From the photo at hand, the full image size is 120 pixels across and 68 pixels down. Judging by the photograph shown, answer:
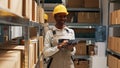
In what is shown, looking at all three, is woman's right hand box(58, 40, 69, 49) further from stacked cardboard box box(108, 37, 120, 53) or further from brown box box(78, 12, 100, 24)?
brown box box(78, 12, 100, 24)

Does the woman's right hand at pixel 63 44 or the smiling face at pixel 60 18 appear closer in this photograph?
the woman's right hand at pixel 63 44

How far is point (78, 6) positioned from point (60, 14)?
3.22 m

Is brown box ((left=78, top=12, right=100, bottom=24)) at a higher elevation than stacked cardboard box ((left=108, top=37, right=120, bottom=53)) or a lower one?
higher

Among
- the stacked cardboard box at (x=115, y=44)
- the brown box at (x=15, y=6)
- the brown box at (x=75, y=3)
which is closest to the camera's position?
the brown box at (x=15, y=6)

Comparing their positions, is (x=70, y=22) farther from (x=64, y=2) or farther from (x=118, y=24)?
(x=118, y=24)

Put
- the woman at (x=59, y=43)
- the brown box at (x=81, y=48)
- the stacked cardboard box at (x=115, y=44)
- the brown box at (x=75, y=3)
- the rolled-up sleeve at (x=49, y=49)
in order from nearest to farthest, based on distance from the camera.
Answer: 1. the rolled-up sleeve at (x=49, y=49)
2. the woman at (x=59, y=43)
3. the stacked cardboard box at (x=115, y=44)
4. the brown box at (x=81, y=48)
5. the brown box at (x=75, y=3)

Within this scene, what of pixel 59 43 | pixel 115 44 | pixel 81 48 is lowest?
pixel 81 48

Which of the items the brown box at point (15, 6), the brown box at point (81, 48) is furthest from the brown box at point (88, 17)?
the brown box at point (15, 6)

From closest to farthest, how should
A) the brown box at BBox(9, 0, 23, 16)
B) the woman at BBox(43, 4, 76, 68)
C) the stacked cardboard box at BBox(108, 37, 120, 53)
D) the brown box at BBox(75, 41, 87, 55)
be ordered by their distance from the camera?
the brown box at BBox(9, 0, 23, 16) → the woman at BBox(43, 4, 76, 68) → the stacked cardboard box at BBox(108, 37, 120, 53) → the brown box at BBox(75, 41, 87, 55)

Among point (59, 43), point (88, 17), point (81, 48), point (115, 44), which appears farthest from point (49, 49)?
point (88, 17)

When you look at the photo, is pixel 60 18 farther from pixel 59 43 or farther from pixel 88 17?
pixel 88 17

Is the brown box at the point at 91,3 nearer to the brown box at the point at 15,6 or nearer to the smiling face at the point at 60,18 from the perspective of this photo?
the smiling face at the point at 60,18

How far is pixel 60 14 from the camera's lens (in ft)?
10.6

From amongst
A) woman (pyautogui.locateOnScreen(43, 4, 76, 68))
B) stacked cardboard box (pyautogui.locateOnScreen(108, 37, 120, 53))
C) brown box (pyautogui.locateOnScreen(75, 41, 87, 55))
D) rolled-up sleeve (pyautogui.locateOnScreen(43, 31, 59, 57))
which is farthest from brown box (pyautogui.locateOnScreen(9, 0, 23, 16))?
brown box (pyautogui.locateOnScreen(75, 41, 87, 55))
